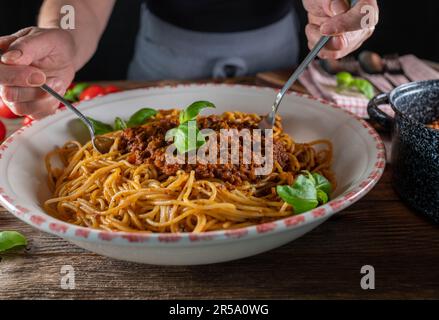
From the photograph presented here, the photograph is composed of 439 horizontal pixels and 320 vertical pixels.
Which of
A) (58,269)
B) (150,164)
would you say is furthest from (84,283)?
(150,164)

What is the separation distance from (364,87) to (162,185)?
159cm

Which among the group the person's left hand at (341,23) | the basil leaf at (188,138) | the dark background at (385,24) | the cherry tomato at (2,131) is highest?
the person's left hand at (341,23)

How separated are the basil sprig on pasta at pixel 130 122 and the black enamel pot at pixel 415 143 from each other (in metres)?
0.99

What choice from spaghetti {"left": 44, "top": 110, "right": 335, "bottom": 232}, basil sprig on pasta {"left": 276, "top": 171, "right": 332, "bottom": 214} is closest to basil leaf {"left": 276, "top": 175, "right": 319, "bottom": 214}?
basil sprig on pasta {"left": 276, "top": 171, "right": 332, "bottom": 214}

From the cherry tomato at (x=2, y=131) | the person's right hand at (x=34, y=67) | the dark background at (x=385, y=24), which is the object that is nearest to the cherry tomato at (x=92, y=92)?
the cherry tomato at (x=2, y=131)

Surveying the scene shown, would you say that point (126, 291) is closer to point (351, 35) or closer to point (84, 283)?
point (84, 283)

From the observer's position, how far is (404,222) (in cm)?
190

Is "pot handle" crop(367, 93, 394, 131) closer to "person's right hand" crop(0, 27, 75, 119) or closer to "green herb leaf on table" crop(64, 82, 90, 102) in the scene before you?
"person's right hand" crop(0, 27, 75, 119)

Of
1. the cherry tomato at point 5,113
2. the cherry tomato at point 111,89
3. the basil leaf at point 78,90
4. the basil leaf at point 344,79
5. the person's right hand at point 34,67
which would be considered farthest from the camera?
the basil leaf at point 78,90

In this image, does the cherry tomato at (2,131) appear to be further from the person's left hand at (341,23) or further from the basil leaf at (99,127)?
the person's left hand at (341,23)

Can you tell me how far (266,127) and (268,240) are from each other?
81cm

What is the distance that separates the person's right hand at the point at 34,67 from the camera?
1891mm

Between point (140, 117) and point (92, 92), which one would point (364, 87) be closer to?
point (140, 117)

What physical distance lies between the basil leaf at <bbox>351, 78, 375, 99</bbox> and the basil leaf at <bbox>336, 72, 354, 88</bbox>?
0.04 meters
